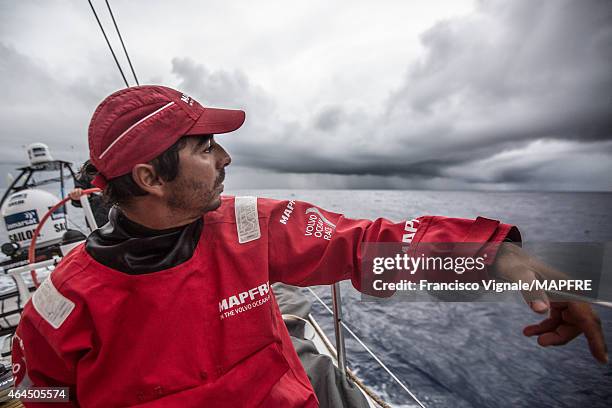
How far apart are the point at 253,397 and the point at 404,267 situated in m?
0.85

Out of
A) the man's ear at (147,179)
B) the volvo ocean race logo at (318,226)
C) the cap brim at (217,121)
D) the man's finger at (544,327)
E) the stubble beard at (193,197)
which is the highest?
the cap brim at (217,121)

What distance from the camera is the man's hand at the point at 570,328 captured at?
74 cm

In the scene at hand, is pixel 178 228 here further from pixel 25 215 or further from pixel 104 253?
pixel 25 215

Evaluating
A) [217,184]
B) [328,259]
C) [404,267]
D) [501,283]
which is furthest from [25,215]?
[501,283]

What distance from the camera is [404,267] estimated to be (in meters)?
1.15

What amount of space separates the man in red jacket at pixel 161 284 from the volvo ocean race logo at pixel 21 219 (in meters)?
4.03

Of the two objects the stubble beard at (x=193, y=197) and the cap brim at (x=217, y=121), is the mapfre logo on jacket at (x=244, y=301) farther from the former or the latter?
the cap brim at (x=217, y=121)

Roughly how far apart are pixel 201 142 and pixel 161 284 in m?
0.58

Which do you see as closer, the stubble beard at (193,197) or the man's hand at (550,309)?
the man's hand at (550,309)

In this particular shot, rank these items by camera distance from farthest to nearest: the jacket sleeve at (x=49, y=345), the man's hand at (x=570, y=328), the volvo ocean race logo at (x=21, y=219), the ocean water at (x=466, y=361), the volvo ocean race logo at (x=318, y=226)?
the ocean water at (x=466, y=361) → the volvo ocean race logo at (x=21, y=219) → the volvo ocean race logo at (x=318, y=226) → the jacket sleeve at (x=49, y=345) → the man's hand at (x=570, y=328)

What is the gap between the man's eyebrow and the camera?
1.07 meters

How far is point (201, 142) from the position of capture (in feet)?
3.57

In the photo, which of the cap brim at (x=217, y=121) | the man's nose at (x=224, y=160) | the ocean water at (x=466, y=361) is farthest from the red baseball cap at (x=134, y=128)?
the ocean water at (x=466, y=361)

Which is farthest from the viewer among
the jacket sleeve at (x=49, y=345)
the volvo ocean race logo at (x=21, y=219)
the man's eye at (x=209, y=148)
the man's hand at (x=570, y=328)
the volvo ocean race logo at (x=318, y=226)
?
the volvo ocean race logo at (x=21, y=219)
